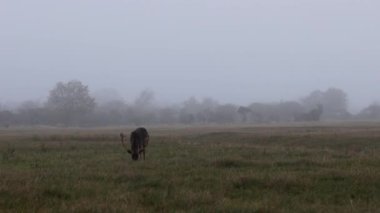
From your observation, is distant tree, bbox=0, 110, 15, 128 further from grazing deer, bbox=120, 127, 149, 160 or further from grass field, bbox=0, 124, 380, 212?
grass field, bbox=0, 124, 380, 212

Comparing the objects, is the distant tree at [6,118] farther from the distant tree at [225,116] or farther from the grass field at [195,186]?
the grass field at [195,186]

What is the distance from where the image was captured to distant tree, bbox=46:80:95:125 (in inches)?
5940

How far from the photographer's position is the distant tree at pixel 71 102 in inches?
5940

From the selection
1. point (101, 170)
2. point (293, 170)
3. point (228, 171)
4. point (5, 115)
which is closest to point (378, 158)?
point (293, 170)

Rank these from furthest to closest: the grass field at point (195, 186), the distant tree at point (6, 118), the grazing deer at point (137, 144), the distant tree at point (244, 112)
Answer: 1. the distant tree at point (244, 112)
2. the distant tree at point (6, 118)
3. the grazing deer at point (137, 144)
4. the grass field at point (195, 186)

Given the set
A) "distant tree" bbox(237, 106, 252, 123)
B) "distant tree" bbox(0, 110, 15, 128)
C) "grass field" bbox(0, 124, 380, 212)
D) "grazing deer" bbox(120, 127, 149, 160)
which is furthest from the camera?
"distant tree" bbox(237, 106, 252, 123)

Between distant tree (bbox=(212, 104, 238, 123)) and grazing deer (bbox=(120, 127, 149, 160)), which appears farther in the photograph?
distant tree (bbox=(212, 104, 238, 123))

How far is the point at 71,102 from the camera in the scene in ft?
495

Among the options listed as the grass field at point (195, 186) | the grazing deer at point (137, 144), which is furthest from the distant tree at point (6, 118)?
the grass field at point (195, 186)

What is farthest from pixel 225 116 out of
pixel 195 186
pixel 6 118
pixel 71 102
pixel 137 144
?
pixel 195 186

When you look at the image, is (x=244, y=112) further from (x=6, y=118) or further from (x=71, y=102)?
(x=6, y=118)

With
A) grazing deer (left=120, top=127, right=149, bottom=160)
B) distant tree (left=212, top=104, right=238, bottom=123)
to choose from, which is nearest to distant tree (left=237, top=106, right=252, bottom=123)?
distant tree (left=212, top=104, right=238, bottom=123)

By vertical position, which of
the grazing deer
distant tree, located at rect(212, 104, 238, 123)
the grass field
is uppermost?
distant tree, located at rect(212, 104, 238, 123)

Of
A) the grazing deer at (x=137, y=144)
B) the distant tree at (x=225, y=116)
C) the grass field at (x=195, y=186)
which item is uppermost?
the distant tree at (x=225, y=116)
